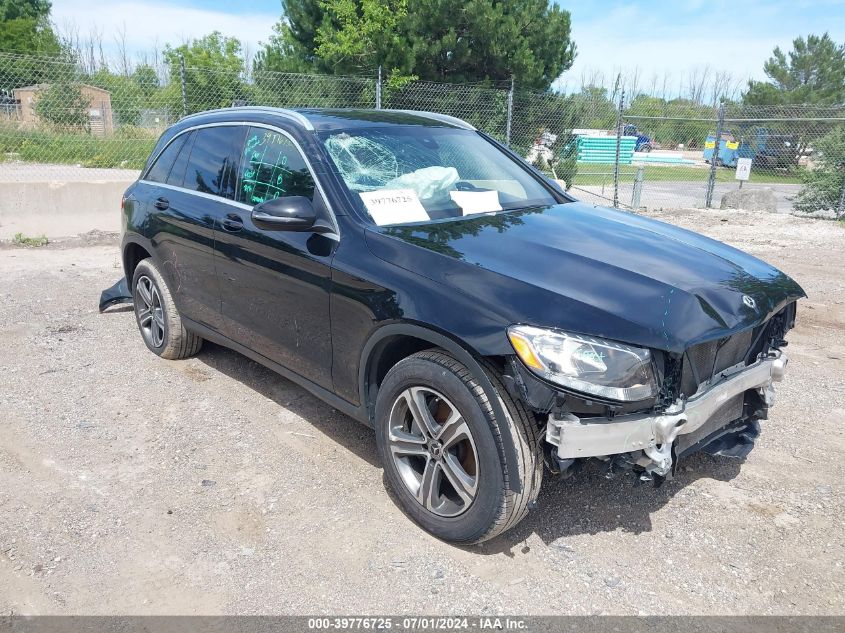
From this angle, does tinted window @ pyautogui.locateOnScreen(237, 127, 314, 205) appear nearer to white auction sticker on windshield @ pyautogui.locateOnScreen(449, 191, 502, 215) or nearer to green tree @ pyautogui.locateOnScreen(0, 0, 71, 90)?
white auction sticker on windshield @ pyautogui.locateOnScreen(449, 191, 502, 215)

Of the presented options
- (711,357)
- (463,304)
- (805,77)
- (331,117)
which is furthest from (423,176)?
(805,77)

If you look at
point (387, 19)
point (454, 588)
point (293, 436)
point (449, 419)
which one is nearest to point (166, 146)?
point (293, 436)

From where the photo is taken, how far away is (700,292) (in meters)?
2.79

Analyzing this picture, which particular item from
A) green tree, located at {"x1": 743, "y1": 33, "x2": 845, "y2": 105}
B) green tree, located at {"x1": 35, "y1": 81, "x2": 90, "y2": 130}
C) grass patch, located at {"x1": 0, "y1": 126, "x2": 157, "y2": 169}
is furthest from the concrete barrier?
green tree, located at {"x1": 743, "y1": 33, "x2": 845, "y2": 105}

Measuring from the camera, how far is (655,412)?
2529 millimetres

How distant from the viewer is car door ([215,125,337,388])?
11.1 feet

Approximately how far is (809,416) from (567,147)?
13849mm

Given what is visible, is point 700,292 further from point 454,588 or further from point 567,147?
point 567,147

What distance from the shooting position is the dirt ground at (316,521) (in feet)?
8.75

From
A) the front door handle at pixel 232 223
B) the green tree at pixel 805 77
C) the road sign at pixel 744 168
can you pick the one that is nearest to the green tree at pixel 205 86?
the front door handle at pixel 232 223

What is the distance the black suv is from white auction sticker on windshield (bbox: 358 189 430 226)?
1 centimetres

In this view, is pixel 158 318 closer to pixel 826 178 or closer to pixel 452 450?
pixel 452 450

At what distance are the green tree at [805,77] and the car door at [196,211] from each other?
35.2 metres

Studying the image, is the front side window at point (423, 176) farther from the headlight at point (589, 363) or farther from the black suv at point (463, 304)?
the headlight at point (589, 363)
